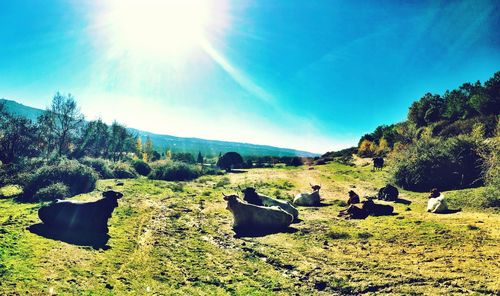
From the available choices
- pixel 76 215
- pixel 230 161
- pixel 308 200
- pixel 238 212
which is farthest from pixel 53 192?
pixel 230 161

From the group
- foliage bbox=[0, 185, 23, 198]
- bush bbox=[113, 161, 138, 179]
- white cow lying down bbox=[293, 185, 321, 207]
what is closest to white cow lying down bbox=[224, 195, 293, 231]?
white cow lying down bbox=[293, 185, 321, 207]

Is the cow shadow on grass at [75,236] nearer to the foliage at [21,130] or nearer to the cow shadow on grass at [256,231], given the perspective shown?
the cow shadow on grass at [256,231]

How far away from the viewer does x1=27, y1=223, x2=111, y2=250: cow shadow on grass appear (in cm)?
1125

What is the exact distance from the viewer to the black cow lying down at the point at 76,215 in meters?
12.8

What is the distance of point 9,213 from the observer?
15.0 meters

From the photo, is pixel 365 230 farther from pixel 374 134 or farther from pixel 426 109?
pixel 374 134

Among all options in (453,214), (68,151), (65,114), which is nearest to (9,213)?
(453,214)

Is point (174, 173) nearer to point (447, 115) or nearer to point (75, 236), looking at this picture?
point (75, 236)

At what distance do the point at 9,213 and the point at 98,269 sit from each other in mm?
9137

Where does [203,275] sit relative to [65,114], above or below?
below

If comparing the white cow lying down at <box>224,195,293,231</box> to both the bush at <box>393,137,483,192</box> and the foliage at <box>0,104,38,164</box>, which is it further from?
the foliage at <box>0,104,38,164</box>

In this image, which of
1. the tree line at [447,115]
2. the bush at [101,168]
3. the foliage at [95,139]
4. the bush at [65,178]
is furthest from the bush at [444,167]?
the foliage at [95,139]

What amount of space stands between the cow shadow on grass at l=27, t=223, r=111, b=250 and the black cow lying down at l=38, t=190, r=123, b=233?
327 mm

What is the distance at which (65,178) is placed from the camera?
23.5m
